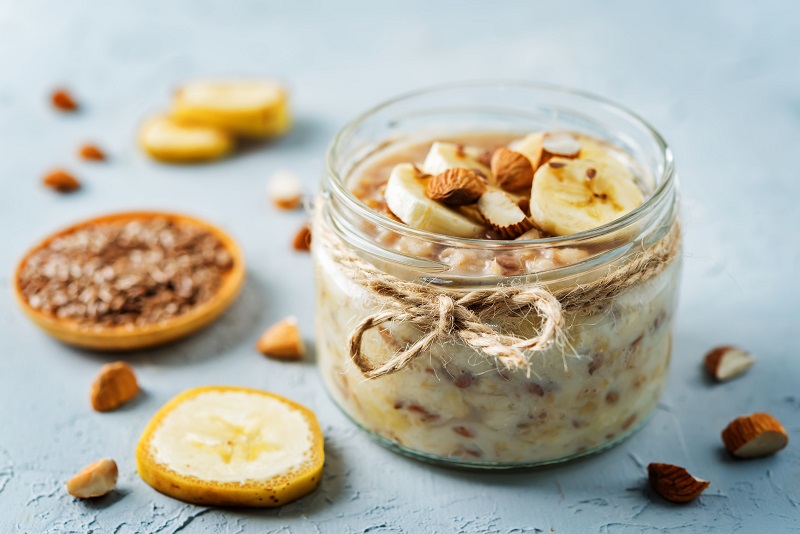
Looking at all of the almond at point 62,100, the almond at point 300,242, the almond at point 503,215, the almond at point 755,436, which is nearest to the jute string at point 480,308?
the almond at point 503,215

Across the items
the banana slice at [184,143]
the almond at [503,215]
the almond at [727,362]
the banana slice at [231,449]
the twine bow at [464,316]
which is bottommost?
the banana slice at [184,143]

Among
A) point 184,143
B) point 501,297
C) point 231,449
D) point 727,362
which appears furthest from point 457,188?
point 184,143

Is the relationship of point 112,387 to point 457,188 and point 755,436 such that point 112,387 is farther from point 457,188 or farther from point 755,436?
point 755,436

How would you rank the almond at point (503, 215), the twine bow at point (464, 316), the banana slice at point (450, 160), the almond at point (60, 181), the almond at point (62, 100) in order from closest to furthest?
the twine bow at point (464, 316) → the almond at point (503, 215) → the banana slice at point (450, 160) → the almond at point (60, 181) → the almond at point (62, 100)

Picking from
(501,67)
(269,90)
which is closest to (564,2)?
(501,67)

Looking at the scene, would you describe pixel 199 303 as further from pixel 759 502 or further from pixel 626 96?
pixel 626 96

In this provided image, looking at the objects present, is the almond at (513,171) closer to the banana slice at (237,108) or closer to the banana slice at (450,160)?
the banana slice at (450,160)

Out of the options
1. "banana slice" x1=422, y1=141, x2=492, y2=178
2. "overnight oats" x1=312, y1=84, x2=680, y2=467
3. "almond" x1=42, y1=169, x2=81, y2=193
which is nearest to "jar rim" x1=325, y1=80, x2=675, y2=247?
"overnight oats" x1=312, y1=84, x2=680, y2=467
